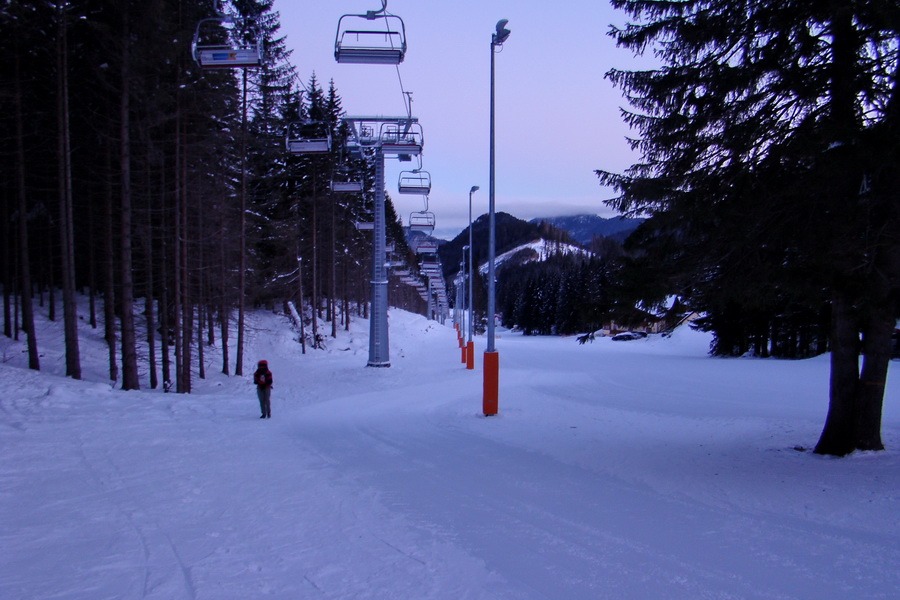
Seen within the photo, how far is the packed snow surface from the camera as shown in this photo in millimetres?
4352

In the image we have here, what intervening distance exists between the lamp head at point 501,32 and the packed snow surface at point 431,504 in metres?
8.75

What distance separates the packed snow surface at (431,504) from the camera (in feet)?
14.3

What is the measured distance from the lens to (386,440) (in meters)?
10.3

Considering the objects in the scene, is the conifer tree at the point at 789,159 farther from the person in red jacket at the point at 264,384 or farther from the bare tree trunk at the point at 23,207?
the bare tree trunk at the point at 23,207

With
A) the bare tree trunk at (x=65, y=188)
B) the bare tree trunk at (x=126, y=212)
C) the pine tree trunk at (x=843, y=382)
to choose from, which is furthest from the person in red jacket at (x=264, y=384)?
the pine tree trunk at (x=843, y=382)

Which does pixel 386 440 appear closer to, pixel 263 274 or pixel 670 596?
pixel 670 596

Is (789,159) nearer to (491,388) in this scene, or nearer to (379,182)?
(491,388)

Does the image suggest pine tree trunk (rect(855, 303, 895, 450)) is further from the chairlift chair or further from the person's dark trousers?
the chairlift chair

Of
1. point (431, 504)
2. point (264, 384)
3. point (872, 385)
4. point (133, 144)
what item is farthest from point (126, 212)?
point (872, 385)

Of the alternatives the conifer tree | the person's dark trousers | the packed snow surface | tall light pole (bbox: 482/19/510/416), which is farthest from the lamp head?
the person's dark trousers

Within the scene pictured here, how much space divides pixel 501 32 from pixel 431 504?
1127cm

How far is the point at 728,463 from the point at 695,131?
471cm

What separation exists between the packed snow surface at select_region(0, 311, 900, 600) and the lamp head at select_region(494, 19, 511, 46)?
8.75 metres

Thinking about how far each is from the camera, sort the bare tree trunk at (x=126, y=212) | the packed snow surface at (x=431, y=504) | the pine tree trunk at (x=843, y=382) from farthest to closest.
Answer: the bare tree trunk at (x=126, y=212), the pine tree trunk at (x=843, y=382), the packed snow surface at (x=431, y=504)
